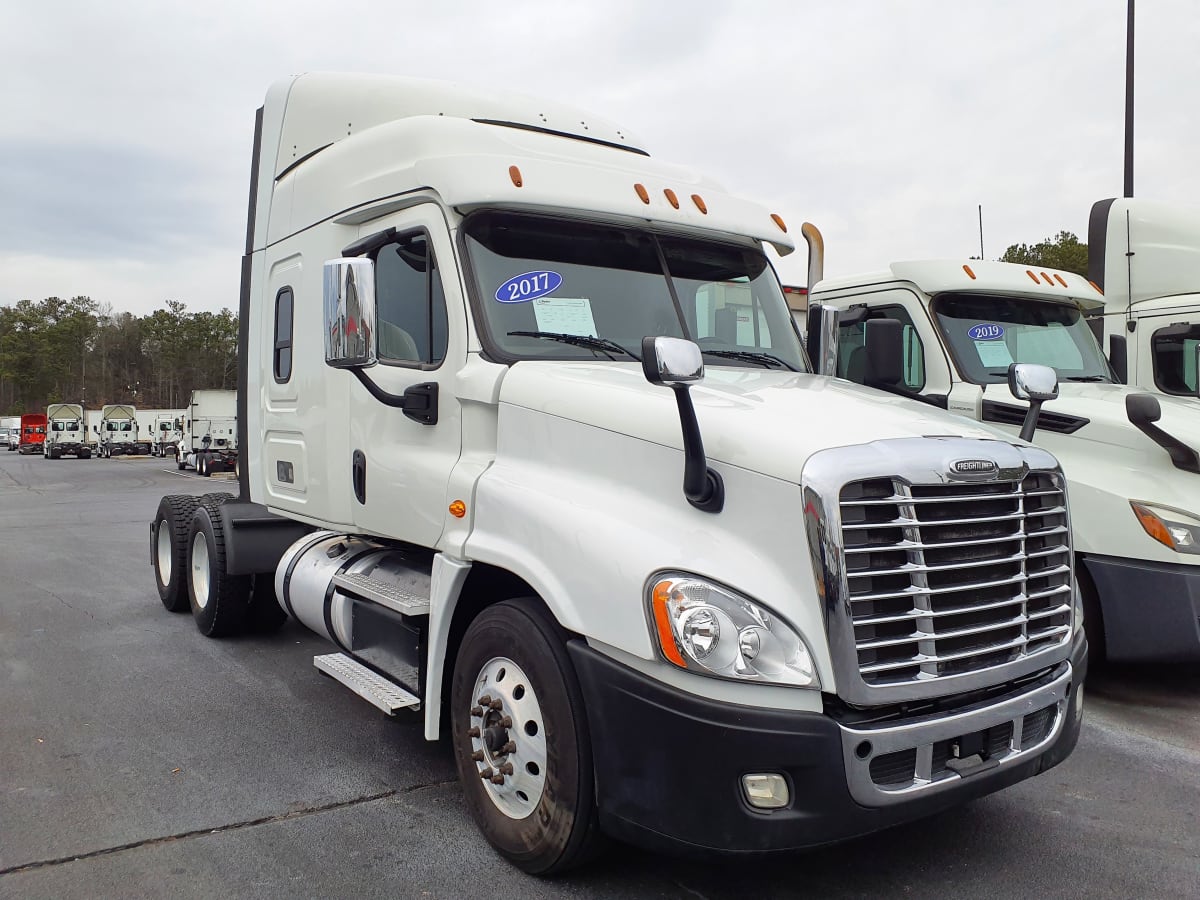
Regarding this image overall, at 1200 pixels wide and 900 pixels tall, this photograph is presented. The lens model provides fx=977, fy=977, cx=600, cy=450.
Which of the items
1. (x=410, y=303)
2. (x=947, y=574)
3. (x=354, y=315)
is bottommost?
(x=947, y=574)

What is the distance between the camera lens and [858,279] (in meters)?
7.70

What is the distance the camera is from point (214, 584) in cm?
683

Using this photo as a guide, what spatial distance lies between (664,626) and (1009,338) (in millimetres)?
5314

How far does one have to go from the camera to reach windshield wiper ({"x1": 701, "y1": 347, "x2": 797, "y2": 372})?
438 cm

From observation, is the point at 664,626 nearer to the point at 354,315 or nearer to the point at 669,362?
the point at 669,362

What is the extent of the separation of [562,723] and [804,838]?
2.77 ft

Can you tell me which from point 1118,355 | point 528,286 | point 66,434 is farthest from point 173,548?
point 66,434

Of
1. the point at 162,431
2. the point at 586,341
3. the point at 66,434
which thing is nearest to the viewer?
the point at 586,341

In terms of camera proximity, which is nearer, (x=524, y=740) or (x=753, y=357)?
(x=524, y=740)

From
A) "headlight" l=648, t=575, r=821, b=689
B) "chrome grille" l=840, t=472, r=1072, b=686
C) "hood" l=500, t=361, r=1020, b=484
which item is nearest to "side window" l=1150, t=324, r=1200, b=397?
"hood" l=500, t=361, r=1020, b=484

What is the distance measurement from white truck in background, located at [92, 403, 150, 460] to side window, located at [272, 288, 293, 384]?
58042 mm

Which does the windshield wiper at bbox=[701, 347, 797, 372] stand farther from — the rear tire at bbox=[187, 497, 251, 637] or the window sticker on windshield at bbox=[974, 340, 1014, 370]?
the rear tire at bbox=[187, 497, 251, 637]

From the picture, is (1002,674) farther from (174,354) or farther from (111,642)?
(174,354)

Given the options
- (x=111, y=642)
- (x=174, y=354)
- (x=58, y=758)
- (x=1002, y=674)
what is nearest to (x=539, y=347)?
(x=1002, y=674)
